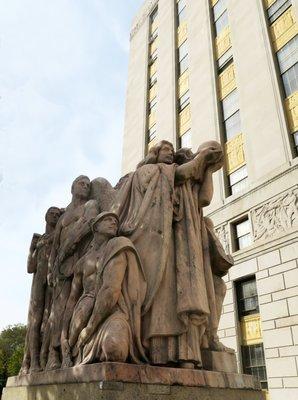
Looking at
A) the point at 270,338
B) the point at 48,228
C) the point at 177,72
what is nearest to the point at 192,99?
the point at 177,72

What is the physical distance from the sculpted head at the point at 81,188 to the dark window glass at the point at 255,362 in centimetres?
1325

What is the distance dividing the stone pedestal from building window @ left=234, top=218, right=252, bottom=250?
569 inches

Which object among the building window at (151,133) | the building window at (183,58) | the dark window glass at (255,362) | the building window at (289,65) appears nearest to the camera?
the dark window glass at (255,362)

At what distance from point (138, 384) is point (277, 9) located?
76.5 feet

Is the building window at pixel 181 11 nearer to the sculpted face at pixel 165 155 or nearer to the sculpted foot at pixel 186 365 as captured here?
the sculpted face at pixel 165 155

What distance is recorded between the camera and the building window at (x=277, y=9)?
68.4ft

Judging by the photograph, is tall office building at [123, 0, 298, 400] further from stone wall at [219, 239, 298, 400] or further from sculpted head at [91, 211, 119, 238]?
sculpted head at [91, 211, 119, 238]

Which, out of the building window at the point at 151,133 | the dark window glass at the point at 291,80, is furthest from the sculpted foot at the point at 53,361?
the building window at the point at 151,133

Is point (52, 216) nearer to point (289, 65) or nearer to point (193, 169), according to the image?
point (193, 169)

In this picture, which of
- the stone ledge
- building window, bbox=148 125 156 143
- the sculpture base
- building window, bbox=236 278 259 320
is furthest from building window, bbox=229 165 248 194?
the stone ledge

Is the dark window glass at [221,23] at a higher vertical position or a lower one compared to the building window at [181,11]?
lower

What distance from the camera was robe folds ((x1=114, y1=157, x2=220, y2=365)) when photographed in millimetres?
3940

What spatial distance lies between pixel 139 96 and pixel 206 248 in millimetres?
32375

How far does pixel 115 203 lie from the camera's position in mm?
5043
